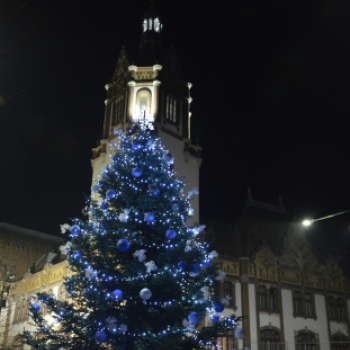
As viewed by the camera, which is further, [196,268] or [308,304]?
[308,304]

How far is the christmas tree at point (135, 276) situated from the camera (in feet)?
44.9

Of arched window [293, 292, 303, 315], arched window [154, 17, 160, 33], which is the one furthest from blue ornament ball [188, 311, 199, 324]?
arched window [154, 17, 160, 33]

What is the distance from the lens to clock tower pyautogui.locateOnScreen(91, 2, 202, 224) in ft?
108

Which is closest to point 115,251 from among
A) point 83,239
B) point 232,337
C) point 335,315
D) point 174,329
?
point 83,239

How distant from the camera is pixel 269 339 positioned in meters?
30.3

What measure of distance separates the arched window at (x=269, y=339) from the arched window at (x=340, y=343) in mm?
5548

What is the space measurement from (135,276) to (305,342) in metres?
22.9

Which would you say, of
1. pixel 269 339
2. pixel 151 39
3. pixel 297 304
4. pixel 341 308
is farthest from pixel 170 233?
pixel 151 39

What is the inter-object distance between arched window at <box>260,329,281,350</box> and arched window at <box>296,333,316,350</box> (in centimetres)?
181

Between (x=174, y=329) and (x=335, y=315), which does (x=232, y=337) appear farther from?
(x=174, y=329)

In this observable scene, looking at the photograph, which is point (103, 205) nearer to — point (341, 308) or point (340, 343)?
point (340, 343)

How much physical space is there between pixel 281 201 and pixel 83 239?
2803 cm

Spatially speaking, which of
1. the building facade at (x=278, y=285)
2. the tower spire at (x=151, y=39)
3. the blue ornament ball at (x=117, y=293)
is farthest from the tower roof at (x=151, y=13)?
the blue ornament ball at (x=117, y=293)

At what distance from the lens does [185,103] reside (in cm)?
3566
